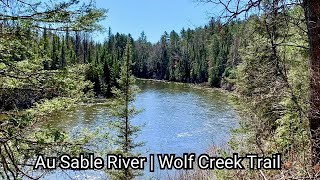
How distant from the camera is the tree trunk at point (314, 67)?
3388 millimetres

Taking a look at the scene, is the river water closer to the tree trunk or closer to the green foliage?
the green foliage

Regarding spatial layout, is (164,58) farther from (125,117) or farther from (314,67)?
(314,67)

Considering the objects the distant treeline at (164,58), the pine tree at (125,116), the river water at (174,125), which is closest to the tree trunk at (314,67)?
the pine tree at (125,116)

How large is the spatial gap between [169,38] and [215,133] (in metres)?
71.8

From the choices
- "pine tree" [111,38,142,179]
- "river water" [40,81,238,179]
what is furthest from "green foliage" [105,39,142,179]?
"river water" [40,81,238,179]

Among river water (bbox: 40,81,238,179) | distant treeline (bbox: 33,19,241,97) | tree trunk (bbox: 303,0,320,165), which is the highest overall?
distant treeline (bbox: 33,19,241,97)

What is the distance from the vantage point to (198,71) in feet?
216

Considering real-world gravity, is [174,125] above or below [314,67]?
below

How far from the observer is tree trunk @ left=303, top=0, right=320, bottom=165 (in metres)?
3.39

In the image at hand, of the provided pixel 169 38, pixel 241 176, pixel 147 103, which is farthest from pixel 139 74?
pixel 241 176

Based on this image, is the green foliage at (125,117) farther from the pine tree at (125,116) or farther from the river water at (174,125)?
the river water at (174,125)

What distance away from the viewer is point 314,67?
11.6ft

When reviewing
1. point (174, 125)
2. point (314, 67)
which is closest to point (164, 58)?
point (174, 125)

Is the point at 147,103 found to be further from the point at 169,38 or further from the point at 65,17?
the point at 169,38
